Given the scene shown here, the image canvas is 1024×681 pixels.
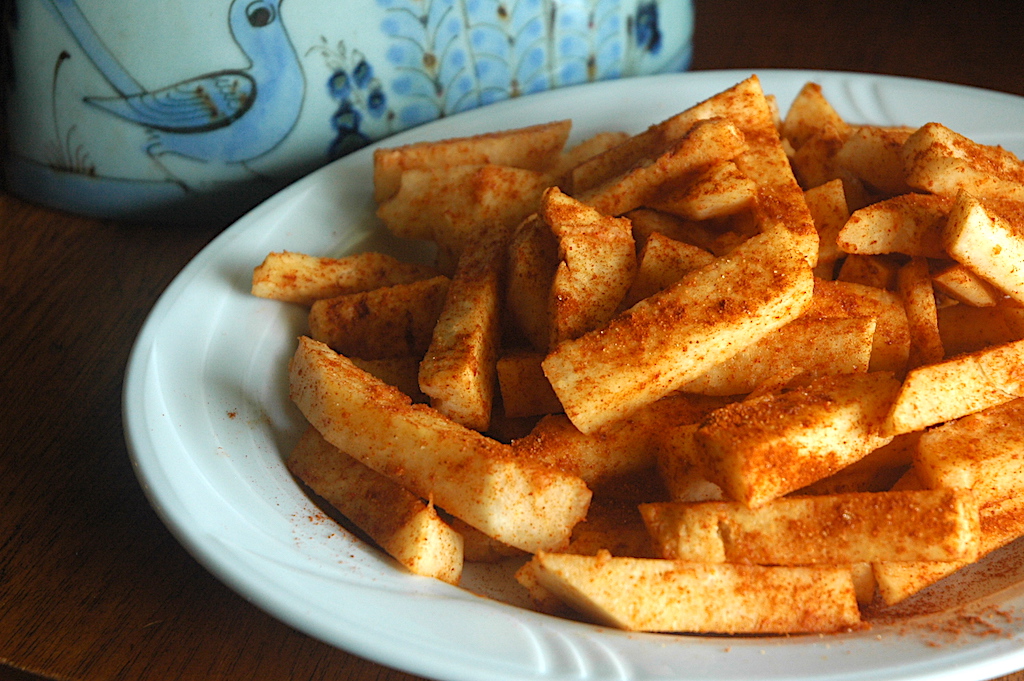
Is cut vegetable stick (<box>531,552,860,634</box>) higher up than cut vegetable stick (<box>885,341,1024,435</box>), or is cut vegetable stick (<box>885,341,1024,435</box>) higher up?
cut vegetable stick (<box>885,341,1024,435</box>)

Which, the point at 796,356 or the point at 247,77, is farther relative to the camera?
the point at 247,77

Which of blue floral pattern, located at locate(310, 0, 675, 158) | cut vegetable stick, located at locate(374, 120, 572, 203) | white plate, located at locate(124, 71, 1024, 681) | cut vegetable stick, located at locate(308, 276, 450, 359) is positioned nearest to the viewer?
white plate, located at locate(124, 71, 1024, 681)

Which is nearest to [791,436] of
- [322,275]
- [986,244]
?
[986,244]

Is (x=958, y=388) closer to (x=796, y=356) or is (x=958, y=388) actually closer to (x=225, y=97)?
(x=796, y=356)

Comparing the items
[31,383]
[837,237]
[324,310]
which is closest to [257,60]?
[324,310]

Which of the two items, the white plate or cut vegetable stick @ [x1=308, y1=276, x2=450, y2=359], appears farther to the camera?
cut vegetable stick @ [x1=308, y1=276, x2=450, y2=359]

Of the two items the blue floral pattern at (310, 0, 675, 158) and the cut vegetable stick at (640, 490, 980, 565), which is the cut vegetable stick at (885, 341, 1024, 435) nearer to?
the cut vegetable stick at (640, 490, 980, 565)

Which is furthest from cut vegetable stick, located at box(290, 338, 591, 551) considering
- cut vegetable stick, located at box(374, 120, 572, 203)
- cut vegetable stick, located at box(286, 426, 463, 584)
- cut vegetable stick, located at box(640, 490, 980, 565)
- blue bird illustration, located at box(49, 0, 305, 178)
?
blue bird illustration, located at box(49, 0, 305, 178)

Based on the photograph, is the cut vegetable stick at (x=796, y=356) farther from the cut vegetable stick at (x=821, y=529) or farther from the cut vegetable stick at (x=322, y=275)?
the cut vegetable stick at (x=322, y=275)
